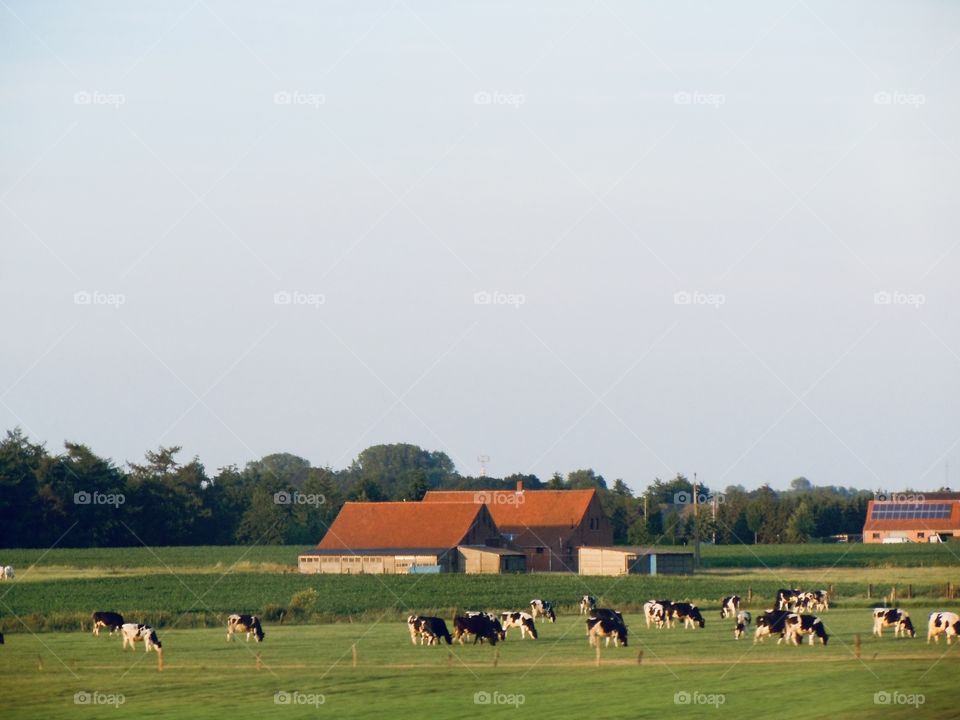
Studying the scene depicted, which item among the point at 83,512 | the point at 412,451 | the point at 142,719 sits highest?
the point at 412,451

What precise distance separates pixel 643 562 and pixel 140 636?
111 ft

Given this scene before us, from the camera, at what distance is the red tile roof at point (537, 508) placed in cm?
7412

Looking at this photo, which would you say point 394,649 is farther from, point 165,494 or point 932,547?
point 932,547

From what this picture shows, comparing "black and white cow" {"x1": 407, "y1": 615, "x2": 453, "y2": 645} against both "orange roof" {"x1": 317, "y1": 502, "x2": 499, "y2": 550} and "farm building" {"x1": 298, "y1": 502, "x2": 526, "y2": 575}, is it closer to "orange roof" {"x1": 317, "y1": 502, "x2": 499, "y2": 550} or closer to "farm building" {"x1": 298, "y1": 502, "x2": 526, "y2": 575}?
"farm building" {"x1": 298, "y1": 502, "x2": 526, "y2": 575}

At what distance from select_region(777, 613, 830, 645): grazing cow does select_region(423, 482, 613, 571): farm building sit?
37622 millimetres

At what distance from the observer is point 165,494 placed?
3184 inches

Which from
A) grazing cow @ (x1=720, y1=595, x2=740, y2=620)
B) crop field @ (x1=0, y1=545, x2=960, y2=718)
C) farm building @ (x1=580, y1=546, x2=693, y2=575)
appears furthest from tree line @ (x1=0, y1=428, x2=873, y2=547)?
grazing cow @ (x1=720, y1=595, x2=740, y2=620)

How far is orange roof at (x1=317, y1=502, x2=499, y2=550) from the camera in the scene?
221 feet

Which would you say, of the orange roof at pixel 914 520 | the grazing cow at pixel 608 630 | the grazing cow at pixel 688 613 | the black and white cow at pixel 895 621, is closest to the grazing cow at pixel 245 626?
the grazing cow at pixel 608 630

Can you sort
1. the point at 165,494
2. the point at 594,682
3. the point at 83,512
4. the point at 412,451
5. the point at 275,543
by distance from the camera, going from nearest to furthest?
the point at 594,682
the point at 83,512
the point at 165,494
the point at 275,543
the point at 412,451

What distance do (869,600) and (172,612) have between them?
74.7 ft

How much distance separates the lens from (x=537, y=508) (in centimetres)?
7575

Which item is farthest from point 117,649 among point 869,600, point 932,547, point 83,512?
point 932,547

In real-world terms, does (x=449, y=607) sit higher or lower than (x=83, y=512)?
lower
